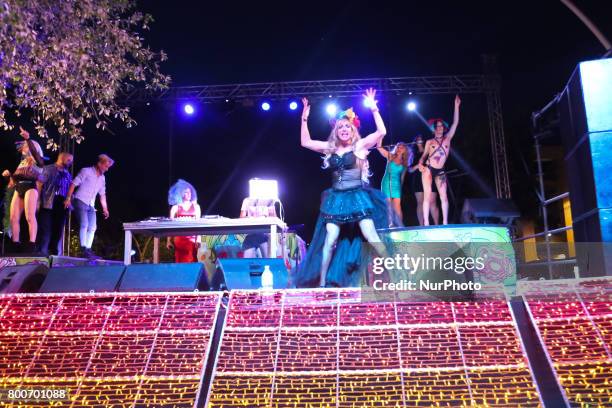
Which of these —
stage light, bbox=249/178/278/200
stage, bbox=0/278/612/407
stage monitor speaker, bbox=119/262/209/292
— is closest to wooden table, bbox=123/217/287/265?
stage monitor speaker, bbox=119/262/209/292

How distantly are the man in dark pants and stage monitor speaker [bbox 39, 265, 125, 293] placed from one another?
2.69 metres

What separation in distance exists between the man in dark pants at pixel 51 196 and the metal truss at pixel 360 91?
557cm

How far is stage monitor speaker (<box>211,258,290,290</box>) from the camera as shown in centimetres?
513

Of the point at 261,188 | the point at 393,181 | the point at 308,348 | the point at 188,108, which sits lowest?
the point at 308,348

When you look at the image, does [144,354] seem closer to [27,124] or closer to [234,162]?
[27,124]

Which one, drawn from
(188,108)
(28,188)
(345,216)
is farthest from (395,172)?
(188,108)

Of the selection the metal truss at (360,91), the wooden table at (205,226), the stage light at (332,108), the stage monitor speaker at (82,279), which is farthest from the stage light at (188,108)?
the stage monitor speaker at (82,279)

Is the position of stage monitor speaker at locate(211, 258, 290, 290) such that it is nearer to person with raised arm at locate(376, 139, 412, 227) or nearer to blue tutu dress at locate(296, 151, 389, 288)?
blue tutu dress at locate(296, 151, 389, 288)

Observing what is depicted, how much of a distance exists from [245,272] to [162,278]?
41.5 inches

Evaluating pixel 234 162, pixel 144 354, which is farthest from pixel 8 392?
pixel 234 162

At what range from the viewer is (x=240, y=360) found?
307 centimetres

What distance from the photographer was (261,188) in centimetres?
1120

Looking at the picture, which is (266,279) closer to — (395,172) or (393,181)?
(393,181)

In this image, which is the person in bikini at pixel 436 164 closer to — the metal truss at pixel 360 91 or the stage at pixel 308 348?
the metal truss at pixel 360 91
